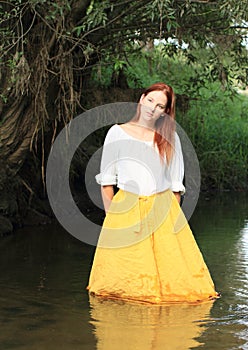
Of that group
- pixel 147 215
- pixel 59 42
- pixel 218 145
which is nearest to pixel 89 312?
pixel 147 215

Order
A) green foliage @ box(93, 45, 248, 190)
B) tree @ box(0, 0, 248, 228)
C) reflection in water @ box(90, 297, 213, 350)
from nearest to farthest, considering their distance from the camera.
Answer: reflection in water @ box(90, 297, 213, 350) → tree @ box(0, 0, 248, 228) → green foliage @ box(93, 45, 248, 190)

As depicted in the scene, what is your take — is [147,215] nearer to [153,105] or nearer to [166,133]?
[166,133]

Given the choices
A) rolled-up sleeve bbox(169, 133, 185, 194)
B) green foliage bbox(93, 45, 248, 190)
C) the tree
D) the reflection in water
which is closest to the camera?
the reflection in water

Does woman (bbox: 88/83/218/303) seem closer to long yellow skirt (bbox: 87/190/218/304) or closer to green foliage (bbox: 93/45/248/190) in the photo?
long yellow skirt (bbox: 87/190/218/304)

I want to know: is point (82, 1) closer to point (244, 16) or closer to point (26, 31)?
point (26, 31)

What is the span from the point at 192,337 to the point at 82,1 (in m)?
3.84

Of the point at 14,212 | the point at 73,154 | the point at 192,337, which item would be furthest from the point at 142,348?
the point at 73,154

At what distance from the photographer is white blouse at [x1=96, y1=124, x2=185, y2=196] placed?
501 cm

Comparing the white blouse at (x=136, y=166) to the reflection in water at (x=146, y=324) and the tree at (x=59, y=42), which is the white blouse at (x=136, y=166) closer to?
the reflection in water at (x=146, y=324)

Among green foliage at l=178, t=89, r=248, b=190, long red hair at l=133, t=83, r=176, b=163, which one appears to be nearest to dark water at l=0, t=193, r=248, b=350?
Result: long red hair at l=133, t=83, r=176, b=163

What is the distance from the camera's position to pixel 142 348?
3969mm

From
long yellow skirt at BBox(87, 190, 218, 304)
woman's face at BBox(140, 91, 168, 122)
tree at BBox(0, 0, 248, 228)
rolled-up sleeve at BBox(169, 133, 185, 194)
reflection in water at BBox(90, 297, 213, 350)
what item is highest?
tree at BBox(0, 0, 248, 228)

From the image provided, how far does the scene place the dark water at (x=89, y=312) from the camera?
413 centimetres

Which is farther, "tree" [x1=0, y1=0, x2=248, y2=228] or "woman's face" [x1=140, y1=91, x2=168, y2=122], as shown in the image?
"tree" [x1=0, y1=0, x2=248, y2=228]
